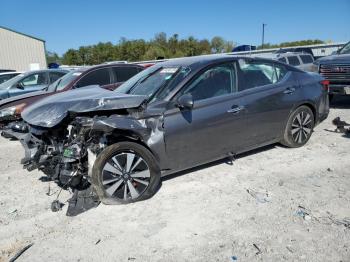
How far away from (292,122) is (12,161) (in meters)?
4.94

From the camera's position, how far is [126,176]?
4031mm

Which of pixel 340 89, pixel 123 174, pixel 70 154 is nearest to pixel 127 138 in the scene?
pixel 123 174

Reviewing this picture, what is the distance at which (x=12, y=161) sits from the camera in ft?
20.1

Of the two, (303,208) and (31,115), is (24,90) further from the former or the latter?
(303,208)

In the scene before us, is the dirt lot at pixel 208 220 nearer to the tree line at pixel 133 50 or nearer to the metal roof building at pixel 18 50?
the metal roof building at pixel 18 50

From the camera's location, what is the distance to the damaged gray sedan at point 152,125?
4.00 meters

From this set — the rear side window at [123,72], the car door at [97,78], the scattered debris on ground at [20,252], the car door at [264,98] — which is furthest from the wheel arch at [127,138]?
the rear side window at [123,72]

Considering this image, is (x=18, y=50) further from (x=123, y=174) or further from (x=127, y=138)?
(x=123, y=174)

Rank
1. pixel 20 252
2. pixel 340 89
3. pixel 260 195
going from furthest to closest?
pixel 340 89, pixel 260 195, pixel 20 252

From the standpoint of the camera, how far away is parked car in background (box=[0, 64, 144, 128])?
7.09 m

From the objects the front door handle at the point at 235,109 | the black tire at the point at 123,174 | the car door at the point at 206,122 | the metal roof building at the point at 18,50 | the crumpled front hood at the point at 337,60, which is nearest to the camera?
the black tire at the point at 123,174

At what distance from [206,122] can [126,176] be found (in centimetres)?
125

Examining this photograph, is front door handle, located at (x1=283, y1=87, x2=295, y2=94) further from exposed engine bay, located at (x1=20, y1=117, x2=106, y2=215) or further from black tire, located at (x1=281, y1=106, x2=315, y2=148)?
exposed engine bay, located at (x1=20, y1=117, x2=106, y2=215)

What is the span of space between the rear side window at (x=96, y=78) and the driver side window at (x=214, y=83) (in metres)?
4.46
